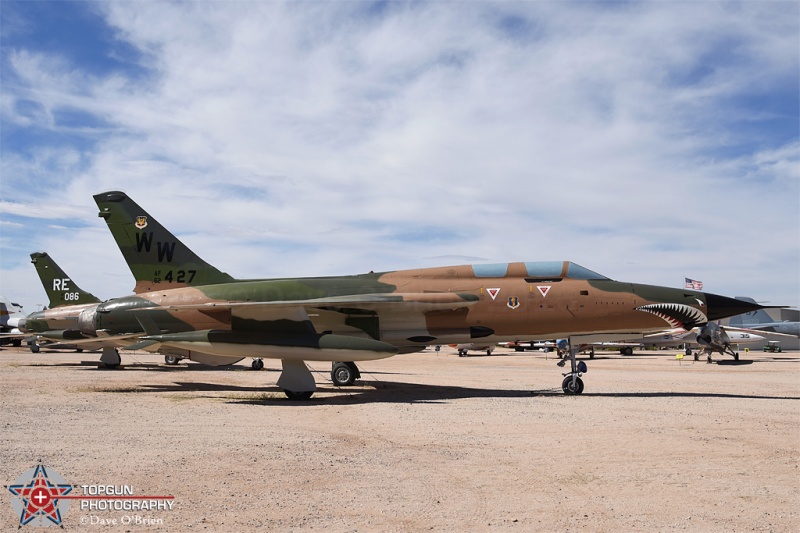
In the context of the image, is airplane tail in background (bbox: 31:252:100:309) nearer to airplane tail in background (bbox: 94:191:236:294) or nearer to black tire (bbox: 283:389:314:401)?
airplane tail in background (bbox: 94:191:236:294)

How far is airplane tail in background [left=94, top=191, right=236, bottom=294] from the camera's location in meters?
17.7

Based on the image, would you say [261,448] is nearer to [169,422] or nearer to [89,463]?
[89,463]

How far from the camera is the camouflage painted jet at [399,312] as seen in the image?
46.3ft

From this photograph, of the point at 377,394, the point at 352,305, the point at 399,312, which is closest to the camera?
the point at 352,305

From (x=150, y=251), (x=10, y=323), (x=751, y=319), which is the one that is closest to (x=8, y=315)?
(x=10, y=323)

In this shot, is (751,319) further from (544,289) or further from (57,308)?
(57,308)

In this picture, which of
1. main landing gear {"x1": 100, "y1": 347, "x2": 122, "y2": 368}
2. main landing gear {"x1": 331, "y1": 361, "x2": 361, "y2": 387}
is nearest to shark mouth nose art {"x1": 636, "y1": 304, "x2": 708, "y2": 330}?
main landing gear {"x1": 331, "y1": 361, "x2": 361, "y2": 387}

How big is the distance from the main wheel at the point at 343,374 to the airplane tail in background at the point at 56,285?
17968 mm

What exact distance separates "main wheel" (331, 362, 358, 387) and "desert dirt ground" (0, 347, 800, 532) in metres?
3.84

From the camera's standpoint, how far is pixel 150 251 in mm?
17750

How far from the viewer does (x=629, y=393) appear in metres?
15.7

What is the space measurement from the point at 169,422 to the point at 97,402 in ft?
13.1

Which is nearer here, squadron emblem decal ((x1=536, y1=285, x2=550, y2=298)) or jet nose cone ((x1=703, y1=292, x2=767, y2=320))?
jet nose cone ((x1=703, y1=292, x2=767, y2=320))

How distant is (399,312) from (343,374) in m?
3.56
